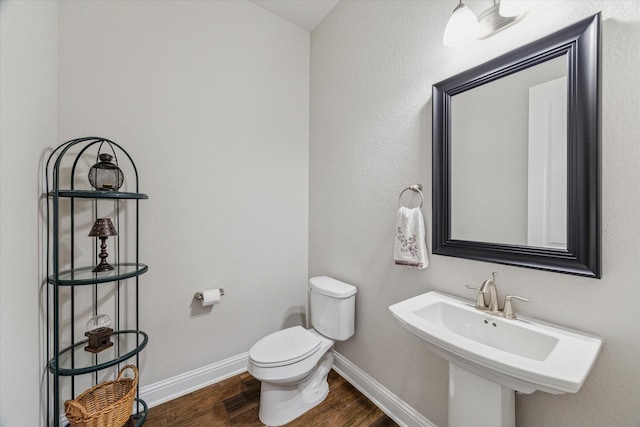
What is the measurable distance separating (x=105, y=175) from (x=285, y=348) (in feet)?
4.39

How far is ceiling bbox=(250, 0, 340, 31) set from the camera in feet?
6.47

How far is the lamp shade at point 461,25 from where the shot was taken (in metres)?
1.12

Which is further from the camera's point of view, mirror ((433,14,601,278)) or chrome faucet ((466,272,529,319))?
chrome faucet ((466,272,529,319))

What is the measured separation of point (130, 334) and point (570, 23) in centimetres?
247

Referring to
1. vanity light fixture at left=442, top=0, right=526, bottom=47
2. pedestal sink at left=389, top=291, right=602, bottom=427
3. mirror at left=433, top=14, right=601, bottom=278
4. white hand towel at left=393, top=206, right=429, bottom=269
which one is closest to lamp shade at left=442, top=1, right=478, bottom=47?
vanity light fixture at left=442, top=0, right=526, bottom=47

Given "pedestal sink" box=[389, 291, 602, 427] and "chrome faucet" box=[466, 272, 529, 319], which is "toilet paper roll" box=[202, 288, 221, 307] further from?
"chrome faucet" box=[466, 272, 529, 319]

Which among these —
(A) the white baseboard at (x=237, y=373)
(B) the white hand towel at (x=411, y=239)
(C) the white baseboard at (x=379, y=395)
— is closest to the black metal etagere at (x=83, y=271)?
(A) the white baseboard at (x=237, y=373)

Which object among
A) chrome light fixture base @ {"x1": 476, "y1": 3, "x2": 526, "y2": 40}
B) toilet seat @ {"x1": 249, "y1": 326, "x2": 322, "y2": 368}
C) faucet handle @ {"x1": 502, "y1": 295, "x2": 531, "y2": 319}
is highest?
chrome light fixture base @ {"x1": 476, "y1": 3, "x2": 526, "y2": 40}

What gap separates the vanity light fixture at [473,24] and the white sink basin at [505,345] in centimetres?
116

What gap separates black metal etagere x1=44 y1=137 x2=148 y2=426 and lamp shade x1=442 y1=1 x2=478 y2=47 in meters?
1.65

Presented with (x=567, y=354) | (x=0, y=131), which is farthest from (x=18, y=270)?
(x=567, y=354)

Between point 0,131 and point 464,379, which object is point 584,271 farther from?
point 0,131

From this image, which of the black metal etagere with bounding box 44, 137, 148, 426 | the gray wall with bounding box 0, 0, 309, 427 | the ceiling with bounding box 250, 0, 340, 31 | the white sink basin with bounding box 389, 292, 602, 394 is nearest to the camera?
the white sink basin with bounding box 389, 292, 602, 394

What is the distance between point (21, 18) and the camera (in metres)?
0.97
